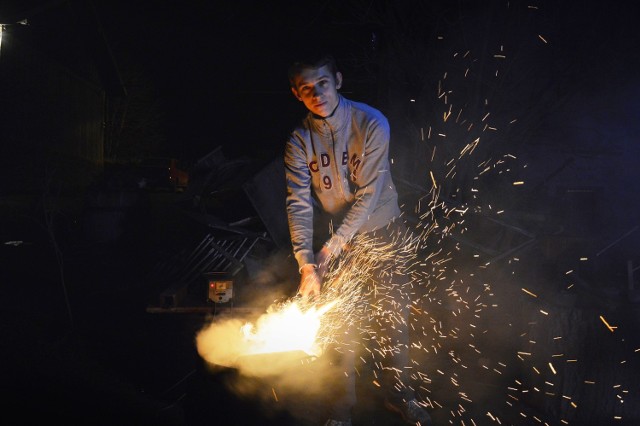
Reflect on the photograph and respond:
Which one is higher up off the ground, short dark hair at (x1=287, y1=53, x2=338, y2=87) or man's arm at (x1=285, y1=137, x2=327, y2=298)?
short dark hair at (x1=287, y1=53, x2=338, y2=87)

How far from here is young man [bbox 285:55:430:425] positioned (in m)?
3.34

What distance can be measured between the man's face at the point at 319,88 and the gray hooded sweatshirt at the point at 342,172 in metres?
0.11

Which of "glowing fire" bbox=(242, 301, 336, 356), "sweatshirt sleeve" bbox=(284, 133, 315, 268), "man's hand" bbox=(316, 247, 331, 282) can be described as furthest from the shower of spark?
"sweatshirt sleeve" bbox=(284, 133, 315, 268)

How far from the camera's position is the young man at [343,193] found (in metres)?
3.34

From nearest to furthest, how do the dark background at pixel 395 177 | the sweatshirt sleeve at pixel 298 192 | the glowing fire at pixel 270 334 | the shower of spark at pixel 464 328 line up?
the glowing fire at pixel 270 334 < the sweatshirt sleeve at pixel 298 192 < the shower of spark at pixel 464 328 < the dark background at pixel 395 177

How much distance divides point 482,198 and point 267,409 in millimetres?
6015

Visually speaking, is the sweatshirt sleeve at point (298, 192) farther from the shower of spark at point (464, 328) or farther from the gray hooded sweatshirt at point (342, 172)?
the shower of spark at point (464, 328)

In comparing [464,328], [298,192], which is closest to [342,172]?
[298,192]

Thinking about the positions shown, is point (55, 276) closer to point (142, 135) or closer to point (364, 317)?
point (364, 317)

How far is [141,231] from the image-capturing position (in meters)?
9.50

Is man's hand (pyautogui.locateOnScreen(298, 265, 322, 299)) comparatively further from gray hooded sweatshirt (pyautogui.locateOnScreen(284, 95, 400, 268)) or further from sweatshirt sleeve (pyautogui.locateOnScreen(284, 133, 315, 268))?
sweatshirt sleeve (pyautogui.locateOnScreen(284, 133, 315, 268))

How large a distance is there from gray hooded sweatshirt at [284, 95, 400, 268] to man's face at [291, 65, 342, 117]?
0.11 metres

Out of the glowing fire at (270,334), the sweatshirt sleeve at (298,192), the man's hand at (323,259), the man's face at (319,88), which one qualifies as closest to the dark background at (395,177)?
the glowing fire at (270,334)

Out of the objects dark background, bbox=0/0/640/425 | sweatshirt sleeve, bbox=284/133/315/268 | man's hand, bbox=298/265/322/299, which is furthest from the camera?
dark background, bbox=0/0/640/425
